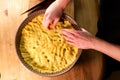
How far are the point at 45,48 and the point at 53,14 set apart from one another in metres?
0.16

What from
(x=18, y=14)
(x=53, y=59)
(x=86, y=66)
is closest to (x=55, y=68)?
(x=53, y=59)

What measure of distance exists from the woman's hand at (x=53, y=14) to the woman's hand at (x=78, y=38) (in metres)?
0.07

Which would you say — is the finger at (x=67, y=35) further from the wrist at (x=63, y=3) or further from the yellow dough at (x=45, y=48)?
the wrist at (x=63, y=3)

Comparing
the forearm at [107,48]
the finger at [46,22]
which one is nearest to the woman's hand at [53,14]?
the finger at [46,22]

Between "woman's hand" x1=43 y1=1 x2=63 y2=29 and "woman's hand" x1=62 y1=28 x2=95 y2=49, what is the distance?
0.23 ft

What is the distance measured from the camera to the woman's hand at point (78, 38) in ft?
3.37

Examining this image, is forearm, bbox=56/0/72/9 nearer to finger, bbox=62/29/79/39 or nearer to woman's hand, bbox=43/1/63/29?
woman's hand, bbox=43/1/63/29

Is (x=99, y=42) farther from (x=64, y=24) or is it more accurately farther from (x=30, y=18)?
(x=30, y=18)

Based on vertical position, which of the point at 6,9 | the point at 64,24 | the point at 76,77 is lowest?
the point at 76,77

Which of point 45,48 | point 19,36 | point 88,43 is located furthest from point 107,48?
point 19,36

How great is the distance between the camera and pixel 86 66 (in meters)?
1.08

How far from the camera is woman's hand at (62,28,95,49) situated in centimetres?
103

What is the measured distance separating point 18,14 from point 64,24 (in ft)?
0.81

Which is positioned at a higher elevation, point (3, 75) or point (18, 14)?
point (18, 14)
